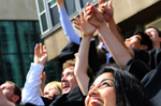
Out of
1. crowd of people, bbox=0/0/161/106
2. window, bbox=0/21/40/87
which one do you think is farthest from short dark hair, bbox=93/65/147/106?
window, bbox=0/21/40/87

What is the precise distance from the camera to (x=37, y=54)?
555 centimetres

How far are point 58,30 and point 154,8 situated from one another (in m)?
4.43

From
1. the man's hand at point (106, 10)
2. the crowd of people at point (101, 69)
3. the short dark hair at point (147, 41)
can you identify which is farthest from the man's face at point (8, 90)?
the man's hand at point (106, 10)

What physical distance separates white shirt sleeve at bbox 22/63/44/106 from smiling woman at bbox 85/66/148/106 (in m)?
1.93

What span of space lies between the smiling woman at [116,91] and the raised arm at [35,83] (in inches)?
76.3

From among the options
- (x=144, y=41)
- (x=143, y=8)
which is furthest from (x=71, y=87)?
(x=143, y=8)

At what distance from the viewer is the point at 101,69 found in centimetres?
361

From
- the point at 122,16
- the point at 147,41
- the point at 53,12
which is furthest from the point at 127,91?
the point at 53,12

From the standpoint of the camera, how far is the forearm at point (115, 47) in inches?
160

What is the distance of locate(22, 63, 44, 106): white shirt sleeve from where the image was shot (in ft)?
17.6

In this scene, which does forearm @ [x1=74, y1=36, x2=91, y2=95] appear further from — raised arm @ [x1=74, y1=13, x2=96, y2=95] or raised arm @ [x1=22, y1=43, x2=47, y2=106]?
raised arm @ [x1=22, y1=43, x2=47, y2=106]

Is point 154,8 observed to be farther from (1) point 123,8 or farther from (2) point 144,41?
(2) point 144,41

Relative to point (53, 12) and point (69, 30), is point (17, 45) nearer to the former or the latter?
point (53, 12)

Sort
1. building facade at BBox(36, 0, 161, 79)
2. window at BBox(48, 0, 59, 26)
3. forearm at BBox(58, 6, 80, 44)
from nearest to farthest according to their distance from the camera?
forearm at BBox(58, 6, 80, 44) → building facade at BBox(36, 0, 161, 79) → window at BBox(48, 0, 59, 26)
